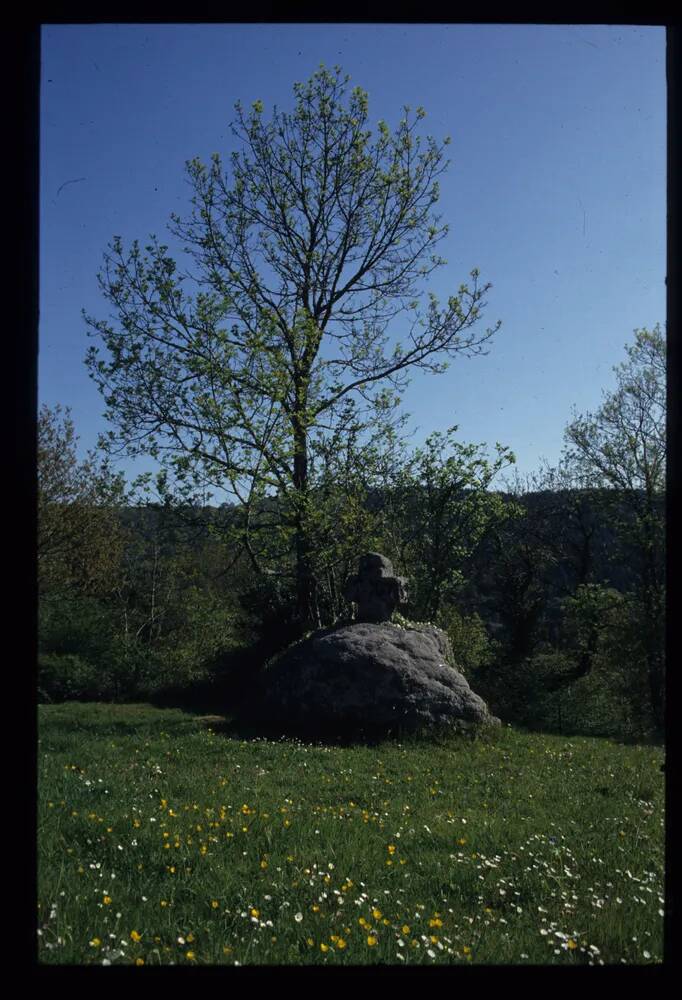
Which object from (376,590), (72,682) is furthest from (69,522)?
(376,590)

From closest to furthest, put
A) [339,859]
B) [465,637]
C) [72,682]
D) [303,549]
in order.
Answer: [339,859] < [303,549] < [72,682] < [465,637]

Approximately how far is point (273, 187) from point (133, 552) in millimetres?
16589

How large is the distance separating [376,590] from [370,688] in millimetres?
2354

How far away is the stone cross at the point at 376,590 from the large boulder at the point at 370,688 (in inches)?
21.0

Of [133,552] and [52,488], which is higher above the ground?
[52,488]

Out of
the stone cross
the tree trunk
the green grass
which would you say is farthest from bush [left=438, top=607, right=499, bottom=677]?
the green grass

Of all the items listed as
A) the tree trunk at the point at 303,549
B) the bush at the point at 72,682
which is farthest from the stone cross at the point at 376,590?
the bush at the point at 72,682

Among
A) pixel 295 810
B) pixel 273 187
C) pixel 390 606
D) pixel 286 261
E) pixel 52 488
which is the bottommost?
pixel 295 810

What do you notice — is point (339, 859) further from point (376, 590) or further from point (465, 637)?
point (465, 637)

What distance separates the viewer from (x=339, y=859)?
5902 millimetres

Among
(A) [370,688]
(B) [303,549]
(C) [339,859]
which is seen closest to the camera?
(C) [339,859]

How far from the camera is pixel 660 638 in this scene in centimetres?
1933
